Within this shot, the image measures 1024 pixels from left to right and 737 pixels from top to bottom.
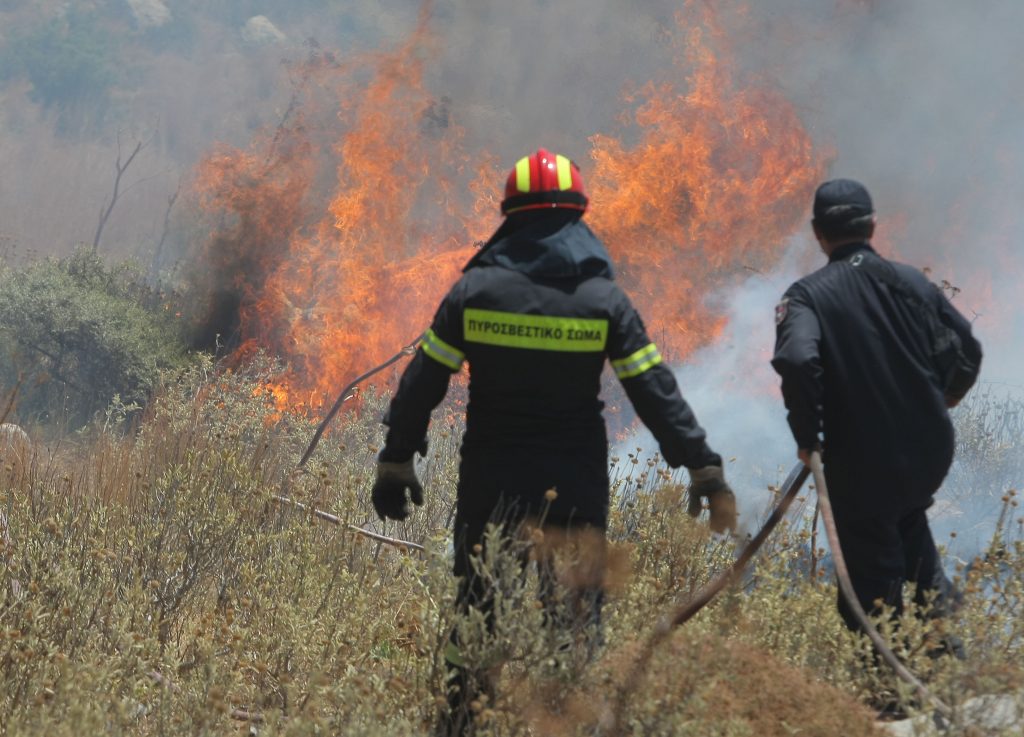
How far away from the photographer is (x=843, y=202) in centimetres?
382

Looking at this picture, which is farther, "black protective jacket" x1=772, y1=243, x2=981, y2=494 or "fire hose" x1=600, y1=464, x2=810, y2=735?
"black protective jacket" x1=772, y1=243, x2=981, y2=494

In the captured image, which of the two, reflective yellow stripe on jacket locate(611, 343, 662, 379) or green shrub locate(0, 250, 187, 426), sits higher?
green shrub locate(0, 250, 187, 426)

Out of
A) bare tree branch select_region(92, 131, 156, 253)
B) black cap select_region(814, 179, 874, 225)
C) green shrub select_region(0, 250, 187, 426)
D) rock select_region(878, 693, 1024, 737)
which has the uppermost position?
bare tree branch select_region(92, 131, 156, 253)

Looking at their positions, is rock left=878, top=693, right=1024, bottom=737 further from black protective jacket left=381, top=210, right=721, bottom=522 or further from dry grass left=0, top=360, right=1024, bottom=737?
black protective jacket left=381, top=210, right=721, bottom=522

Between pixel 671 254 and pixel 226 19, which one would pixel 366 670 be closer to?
pixel 671 254

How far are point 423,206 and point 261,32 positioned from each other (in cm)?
3612

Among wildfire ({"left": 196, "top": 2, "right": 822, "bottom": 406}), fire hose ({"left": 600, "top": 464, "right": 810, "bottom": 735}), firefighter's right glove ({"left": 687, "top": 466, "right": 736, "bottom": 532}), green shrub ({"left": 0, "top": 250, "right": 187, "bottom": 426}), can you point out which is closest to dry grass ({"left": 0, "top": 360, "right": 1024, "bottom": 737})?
fire hose ({"left": 600, "top": 464, "right": 810, "bottom": 735})

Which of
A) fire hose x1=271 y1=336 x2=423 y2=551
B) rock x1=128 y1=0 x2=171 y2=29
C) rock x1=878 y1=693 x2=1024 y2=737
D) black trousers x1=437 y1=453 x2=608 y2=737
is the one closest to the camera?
rock x1=878 y1=693 x2=1024 y2=737

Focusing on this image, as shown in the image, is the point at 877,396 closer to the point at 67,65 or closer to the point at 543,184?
the point at 543,184

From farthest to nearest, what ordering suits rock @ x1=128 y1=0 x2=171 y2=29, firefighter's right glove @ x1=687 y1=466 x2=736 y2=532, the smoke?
rock @ x1=128 y1=0 x2=171 y2=29, the smoke, firefighter's right glove @ x1=687 y1=466 x2=736 y2=532

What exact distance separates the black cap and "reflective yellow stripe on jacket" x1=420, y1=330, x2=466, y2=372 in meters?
1.36

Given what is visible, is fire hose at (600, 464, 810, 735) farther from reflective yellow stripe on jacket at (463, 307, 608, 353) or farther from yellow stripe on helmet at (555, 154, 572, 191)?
yellow stripe on helmet at (555, 154, 572, 191)

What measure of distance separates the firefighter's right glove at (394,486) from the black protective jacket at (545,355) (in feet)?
0.67

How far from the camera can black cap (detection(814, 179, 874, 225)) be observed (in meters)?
3.82
